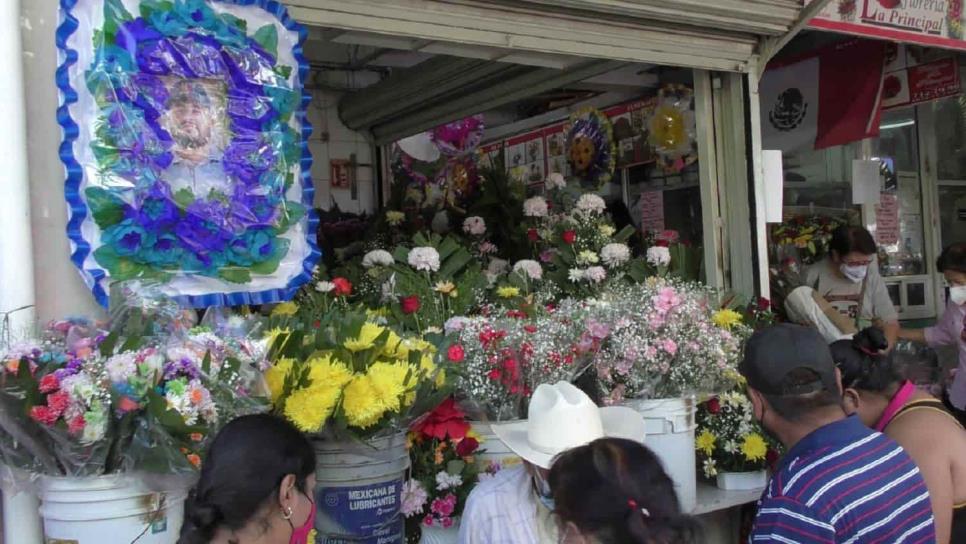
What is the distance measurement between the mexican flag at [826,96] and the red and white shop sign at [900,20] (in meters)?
0.79

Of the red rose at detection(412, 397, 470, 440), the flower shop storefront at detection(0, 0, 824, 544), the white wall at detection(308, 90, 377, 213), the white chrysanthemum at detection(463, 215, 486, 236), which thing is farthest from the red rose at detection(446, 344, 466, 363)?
the white wall at detection(308, 90, 377, 213)

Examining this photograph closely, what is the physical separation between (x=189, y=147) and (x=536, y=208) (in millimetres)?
2390

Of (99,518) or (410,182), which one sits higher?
(410,182)

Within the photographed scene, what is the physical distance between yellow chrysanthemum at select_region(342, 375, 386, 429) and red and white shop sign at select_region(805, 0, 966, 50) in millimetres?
3075

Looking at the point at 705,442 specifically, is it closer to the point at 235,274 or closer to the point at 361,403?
the point at 361,403

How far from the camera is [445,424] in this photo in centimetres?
261

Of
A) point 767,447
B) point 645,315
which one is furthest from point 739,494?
point 645,315

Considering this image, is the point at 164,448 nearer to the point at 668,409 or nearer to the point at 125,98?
the point at 125,98

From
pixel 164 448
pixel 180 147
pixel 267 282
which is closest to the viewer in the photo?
pixel 164 448

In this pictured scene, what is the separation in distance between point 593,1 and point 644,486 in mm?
2353

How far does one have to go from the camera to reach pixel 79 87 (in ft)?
7.52

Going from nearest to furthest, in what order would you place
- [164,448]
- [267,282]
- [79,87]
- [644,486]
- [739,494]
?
[644,486]
[164,448]
[79,87]
[267,282]
[739,494]

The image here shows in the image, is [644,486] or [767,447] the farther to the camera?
[767,447]

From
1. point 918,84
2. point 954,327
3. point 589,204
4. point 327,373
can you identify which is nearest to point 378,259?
point 589,204
